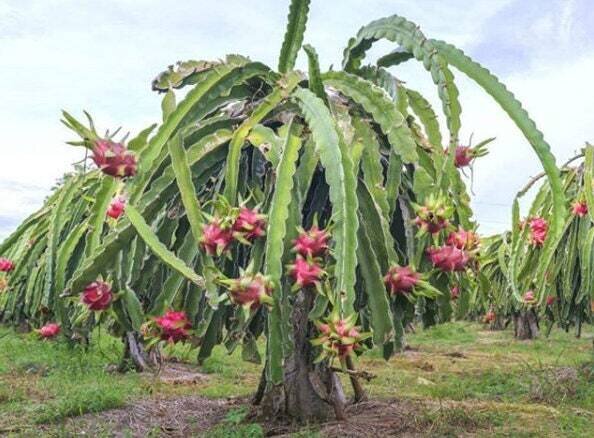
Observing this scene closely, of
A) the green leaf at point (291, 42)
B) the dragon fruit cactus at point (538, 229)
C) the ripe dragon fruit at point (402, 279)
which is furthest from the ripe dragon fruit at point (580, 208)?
the ripe dragon fruit at point (402, 279)

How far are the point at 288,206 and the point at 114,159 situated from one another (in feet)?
2.23

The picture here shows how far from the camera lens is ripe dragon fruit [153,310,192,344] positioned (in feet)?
9.04

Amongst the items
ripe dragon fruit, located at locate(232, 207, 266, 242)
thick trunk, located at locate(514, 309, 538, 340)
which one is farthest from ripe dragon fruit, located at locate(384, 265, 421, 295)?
thick trunk, located at locate(514, 309, 538, 340)

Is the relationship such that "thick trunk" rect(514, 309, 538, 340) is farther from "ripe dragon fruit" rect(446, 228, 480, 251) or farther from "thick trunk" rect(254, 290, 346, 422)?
"ripe dragon fruit" rect(446, 228, 480, 251)

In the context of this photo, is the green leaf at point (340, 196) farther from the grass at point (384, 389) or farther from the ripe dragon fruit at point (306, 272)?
the grass at point (384, 389)

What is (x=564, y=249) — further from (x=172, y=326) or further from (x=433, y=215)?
(x=172, y=326)

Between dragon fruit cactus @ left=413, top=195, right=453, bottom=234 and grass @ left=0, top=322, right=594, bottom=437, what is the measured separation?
5.95ft

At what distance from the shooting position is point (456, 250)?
277cm

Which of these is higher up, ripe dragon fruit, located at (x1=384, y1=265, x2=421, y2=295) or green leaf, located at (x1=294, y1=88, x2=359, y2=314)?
green leaf, located at (x1=294, y1=88, x2=359, y2=314)

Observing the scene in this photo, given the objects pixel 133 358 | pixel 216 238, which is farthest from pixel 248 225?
pixel 133 358

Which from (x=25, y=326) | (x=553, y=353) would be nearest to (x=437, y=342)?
(x=553, y=353)

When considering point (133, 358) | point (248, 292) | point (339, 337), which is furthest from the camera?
point (133, 358)

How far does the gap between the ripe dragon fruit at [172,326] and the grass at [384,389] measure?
Answer: 1.14 meters

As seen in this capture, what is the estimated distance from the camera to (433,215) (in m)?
2.60
